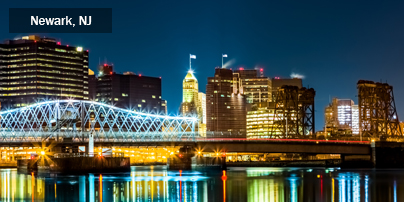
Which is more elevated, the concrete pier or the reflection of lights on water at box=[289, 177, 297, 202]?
the concrete pier

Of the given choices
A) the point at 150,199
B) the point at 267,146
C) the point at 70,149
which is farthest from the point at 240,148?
the point at 150,199

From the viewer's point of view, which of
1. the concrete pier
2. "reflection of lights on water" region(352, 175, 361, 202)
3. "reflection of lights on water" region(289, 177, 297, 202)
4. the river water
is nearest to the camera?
"reflection of lights on water" region(289, 177, 297, 202)

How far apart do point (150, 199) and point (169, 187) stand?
16758mm

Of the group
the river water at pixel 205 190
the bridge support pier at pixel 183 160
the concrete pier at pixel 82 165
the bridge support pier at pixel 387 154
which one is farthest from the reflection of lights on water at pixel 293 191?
the bridge support pier at pixel 387 154

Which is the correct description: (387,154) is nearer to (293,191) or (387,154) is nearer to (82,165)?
(82,165)

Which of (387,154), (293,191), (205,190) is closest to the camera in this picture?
(293,191)

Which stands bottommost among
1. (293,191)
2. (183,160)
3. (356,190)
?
(356,190)

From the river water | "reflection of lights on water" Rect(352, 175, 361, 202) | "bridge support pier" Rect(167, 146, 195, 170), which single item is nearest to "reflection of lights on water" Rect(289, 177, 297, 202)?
the river water

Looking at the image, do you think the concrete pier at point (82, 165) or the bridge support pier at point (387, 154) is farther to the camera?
the bridge support pier at point (387, 154)

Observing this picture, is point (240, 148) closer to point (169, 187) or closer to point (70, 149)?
point (70, 149)

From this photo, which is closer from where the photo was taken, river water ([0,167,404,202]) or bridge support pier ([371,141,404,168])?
river water ([0,167,404,202])

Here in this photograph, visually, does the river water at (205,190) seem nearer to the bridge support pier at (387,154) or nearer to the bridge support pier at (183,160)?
the bridge support pier at (183,160)

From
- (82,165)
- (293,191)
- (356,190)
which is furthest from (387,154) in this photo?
(293,191)

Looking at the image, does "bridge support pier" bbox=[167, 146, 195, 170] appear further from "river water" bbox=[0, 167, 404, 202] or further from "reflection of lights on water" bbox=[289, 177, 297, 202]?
"reflection of lights on water" bbox=[289, 177, 297, 202]
